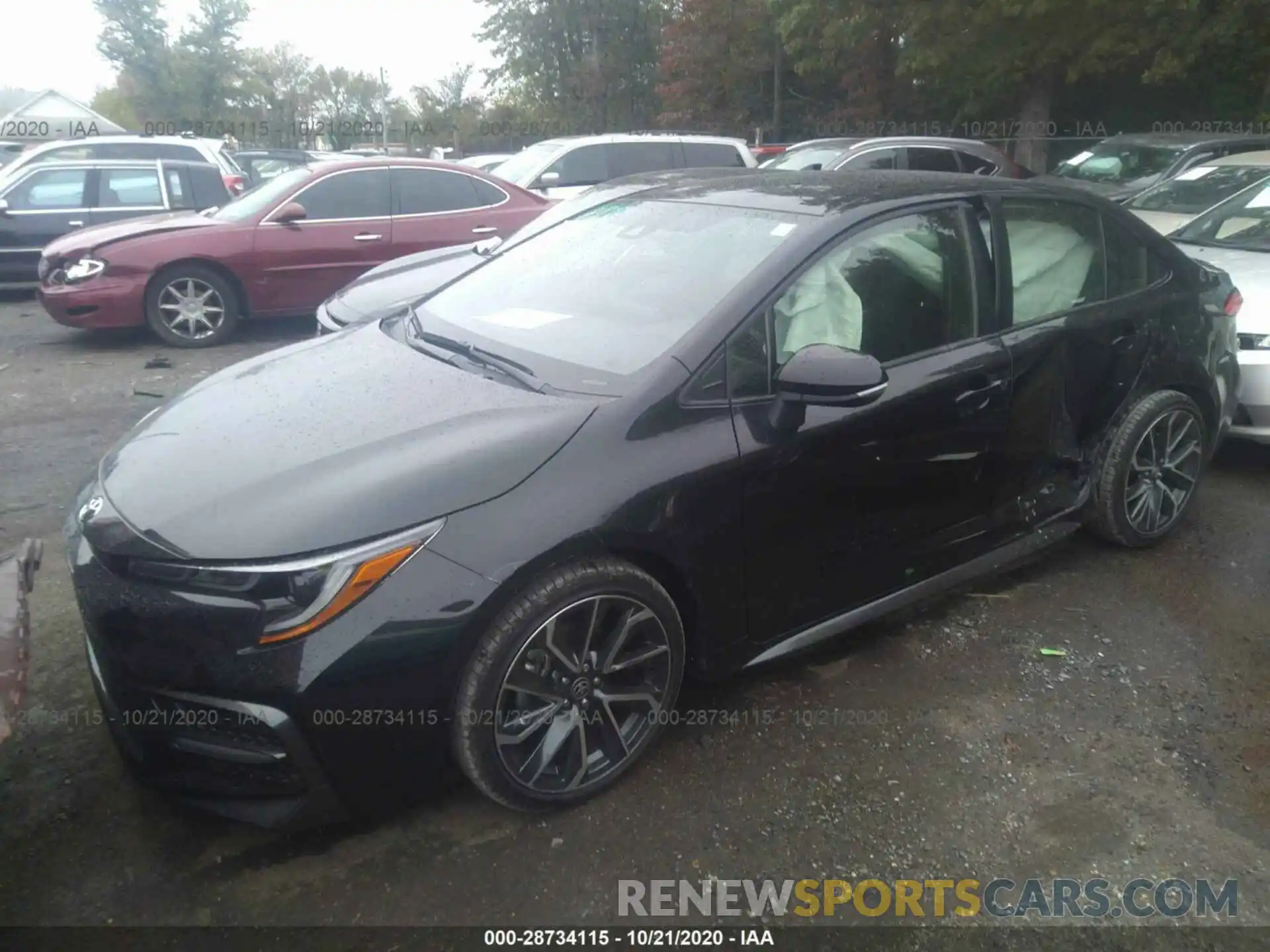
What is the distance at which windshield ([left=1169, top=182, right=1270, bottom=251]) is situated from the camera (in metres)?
5.97

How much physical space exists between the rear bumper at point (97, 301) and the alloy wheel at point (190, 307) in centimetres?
18

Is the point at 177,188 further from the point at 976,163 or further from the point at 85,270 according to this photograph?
the point at 976,163

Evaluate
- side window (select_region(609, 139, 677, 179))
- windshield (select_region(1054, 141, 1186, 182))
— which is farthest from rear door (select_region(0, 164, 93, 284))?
windshield (select_region(1054, 141, 1186, 182))

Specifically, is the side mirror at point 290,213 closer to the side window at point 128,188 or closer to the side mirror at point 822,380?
the side window at point 128,188

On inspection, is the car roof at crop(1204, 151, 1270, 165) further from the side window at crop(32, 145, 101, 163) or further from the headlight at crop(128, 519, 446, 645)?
the side window at crop(32, 145, 101, 163)

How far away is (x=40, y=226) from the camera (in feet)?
33.1

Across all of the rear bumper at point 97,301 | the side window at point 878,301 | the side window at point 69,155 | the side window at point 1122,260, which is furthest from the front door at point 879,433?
the side window at point 69,155

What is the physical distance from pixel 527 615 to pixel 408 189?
7.27m

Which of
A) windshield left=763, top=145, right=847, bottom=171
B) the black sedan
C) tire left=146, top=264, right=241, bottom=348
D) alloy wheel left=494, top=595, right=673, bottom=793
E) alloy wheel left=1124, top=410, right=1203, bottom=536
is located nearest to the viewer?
the black sedan

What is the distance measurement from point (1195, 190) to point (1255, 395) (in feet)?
11.9

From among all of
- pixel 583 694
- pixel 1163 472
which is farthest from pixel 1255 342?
pixel 583 694

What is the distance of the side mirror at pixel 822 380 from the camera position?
2797 mm

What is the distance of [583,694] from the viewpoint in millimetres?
2717

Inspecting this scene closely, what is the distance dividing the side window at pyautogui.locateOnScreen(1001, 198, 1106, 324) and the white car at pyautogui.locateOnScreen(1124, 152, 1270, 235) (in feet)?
12.7
